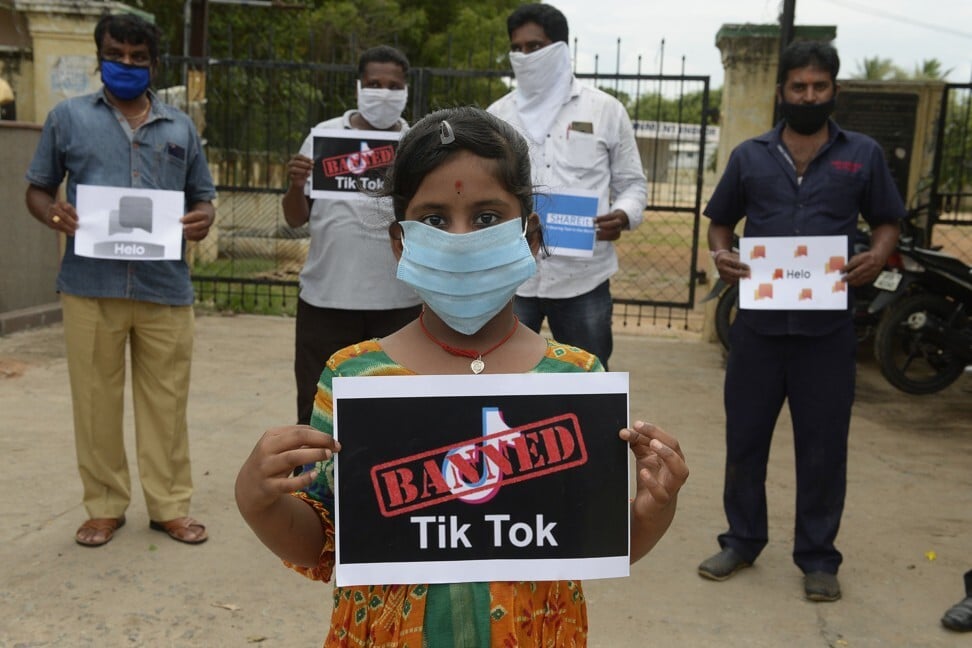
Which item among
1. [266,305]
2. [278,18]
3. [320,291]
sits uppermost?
[278,18]

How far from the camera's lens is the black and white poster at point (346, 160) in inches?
157

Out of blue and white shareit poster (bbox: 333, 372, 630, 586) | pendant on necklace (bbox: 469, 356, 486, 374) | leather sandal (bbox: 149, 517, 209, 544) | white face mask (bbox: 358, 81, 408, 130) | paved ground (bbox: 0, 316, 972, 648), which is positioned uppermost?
white face mask (bbox: 358, 81, 408, 130)

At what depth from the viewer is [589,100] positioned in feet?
13.3

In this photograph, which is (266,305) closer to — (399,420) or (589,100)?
(589,100)

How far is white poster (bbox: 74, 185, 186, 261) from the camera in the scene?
3.78 metres

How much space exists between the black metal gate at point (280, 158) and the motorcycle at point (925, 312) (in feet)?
→ 5.58

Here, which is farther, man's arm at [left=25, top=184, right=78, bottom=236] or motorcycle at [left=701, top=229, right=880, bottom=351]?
motorcycle at [left=701, top=229, right=880, bottom=351]

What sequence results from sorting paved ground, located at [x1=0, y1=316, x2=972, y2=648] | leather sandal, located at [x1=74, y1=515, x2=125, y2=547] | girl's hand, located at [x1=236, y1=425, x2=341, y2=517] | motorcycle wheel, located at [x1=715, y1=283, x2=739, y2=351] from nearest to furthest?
girl's hand, located at [x1=236, y1=425, x2=341, y2=517] < paved ground, located at [x1=0, y1=316, x2=972, y2=648] < leather sandal, located at [x1=74, y1=515, x2=125, y2=547] < motorcycle wheel, located at [x1=715, y1=283, x2=739, y2=351]

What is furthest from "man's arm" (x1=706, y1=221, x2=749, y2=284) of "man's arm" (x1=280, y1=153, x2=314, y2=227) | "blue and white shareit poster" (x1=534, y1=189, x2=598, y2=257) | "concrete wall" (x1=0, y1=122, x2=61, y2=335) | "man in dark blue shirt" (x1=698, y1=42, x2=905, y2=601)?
"concrete wall" (x1=0, y1=122, x2=61, y2=335)

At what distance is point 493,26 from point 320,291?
64.0 feet

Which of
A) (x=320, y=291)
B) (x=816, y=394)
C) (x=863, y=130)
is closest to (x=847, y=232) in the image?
(x=816, y=394)

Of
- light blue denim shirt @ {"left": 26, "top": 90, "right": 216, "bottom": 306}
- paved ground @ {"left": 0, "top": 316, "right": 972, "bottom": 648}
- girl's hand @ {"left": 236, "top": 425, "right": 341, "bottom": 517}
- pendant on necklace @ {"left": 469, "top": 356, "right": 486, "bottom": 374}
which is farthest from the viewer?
light blue denim shirt @ {"left": 26, "top": 90, "right": 216, "bottom": 306}

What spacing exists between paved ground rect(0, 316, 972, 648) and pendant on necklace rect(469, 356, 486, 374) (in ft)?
6.12

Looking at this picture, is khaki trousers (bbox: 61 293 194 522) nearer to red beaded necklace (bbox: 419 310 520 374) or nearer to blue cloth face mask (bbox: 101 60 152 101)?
blue cloth face mask (bbox: 101 60 152 101)
